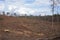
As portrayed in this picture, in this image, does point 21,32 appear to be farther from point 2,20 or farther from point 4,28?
point 2,20

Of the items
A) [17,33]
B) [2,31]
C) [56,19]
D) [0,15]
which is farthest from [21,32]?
[56,19]

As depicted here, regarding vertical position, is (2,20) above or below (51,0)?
below

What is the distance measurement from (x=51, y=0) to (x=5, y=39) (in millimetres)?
14596

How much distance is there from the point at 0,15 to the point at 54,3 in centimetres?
1022

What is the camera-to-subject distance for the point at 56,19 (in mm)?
51625

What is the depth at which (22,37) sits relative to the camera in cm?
2558

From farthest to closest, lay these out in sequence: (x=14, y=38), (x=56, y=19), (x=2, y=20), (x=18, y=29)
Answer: (x=56, y=19) < (x=2, y=20) < (x=18, y=29) < (x=14, y=38)

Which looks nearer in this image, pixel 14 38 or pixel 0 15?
pixel 14 38

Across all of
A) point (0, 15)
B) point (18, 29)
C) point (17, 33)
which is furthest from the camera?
point (0, 15)

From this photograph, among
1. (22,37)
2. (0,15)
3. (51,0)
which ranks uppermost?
(51,0)

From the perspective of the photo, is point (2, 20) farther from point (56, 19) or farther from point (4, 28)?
point (56, 19)

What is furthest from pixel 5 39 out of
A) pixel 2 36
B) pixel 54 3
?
pixel 54 3

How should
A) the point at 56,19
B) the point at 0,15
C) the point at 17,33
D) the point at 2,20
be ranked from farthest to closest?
1. the point at 56,19
2. the point at 0,15
3. the point at 2,20
4. the point at 17,33

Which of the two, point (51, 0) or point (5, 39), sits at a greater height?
point (51, 0)
